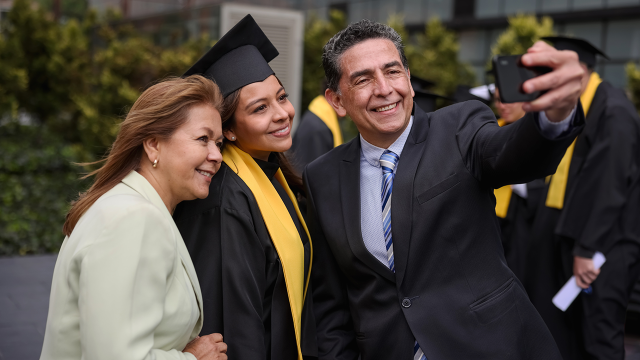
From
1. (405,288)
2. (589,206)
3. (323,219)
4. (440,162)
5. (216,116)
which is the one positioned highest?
(216,116)

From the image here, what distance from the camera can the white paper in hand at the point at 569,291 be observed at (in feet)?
13.3

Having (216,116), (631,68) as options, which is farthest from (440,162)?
(631,68)

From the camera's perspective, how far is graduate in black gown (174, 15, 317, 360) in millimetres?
2393

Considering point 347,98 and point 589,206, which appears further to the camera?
point 589,206

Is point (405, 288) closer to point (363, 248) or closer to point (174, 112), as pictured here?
point (363, 248)

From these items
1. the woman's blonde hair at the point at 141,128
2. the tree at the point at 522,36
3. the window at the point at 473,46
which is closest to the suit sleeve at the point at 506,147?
the woman's blonde hair at the point at 141,128

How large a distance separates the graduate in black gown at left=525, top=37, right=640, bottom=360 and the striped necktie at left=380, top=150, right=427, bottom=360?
2.23m

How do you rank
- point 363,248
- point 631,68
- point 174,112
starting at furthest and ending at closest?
point 631,68 < point 363,248 < point 174,112

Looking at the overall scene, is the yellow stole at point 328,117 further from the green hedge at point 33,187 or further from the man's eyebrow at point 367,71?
the green hedge at point 33,187

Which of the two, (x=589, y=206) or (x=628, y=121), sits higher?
(x=628, y=121)

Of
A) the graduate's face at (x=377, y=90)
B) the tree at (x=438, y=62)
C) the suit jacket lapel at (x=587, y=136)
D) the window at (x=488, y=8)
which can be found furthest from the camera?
the window at (x=488, y=8)

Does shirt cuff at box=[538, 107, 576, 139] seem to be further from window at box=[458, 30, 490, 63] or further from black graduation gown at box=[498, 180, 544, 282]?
window at box=[458, 30, 490, 63]

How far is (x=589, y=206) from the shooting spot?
4160mm

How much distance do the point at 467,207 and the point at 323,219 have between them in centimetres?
64
